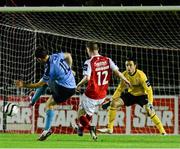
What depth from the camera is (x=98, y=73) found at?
15227mm

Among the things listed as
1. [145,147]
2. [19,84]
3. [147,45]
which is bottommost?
[145,147]

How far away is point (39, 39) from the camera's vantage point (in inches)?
862

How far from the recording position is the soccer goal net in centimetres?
2023

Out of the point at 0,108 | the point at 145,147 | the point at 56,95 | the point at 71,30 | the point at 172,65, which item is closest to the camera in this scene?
the point at 145,147

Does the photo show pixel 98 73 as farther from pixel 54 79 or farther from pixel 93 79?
pixel 54 79

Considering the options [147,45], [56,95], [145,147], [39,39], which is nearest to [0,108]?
[39,39]

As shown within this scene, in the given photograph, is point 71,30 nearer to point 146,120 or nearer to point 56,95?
point 146,120

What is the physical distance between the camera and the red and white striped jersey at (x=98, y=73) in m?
14.9

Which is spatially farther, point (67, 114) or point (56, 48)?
point (56, 48)

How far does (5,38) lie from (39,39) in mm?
1009
